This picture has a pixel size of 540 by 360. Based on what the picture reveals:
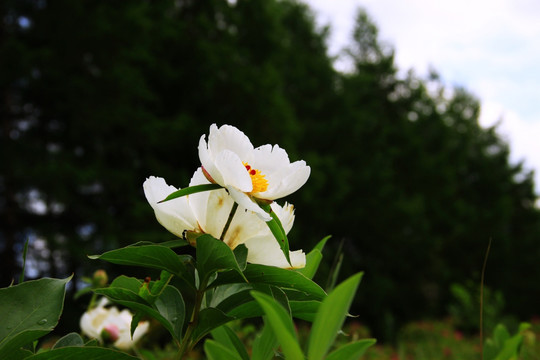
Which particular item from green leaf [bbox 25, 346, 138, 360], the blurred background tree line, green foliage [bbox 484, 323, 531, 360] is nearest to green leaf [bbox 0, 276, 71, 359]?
green leaf [bbox 25, 346, 138, 360]

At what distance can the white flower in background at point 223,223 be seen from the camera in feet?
1.31

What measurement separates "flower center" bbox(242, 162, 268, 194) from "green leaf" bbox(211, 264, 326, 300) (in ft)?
0.21

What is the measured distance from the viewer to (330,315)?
0.79 feet

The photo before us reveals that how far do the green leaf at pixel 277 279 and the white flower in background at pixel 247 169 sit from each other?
Answer: 0.04m

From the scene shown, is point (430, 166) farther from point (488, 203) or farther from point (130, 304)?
point (130, 304)

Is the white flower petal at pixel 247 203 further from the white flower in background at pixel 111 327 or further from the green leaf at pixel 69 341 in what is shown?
the white flower in background at pixel 111 327

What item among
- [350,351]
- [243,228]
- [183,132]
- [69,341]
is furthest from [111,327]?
[183,132]

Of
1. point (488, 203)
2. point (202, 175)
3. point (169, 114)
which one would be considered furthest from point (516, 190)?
point (202, 175)

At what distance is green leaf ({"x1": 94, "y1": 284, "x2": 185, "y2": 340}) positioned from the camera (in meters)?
0.36

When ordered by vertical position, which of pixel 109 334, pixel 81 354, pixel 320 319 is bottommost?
pixel 109 334

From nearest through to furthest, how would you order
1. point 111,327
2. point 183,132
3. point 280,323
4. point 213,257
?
point 280,323 < point 213,257 < point 111,327 < point 183,132

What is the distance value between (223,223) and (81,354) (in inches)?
5.5

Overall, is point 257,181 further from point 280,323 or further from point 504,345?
point 504,345

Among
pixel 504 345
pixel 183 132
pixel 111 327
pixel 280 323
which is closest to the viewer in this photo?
pixel 280 323
